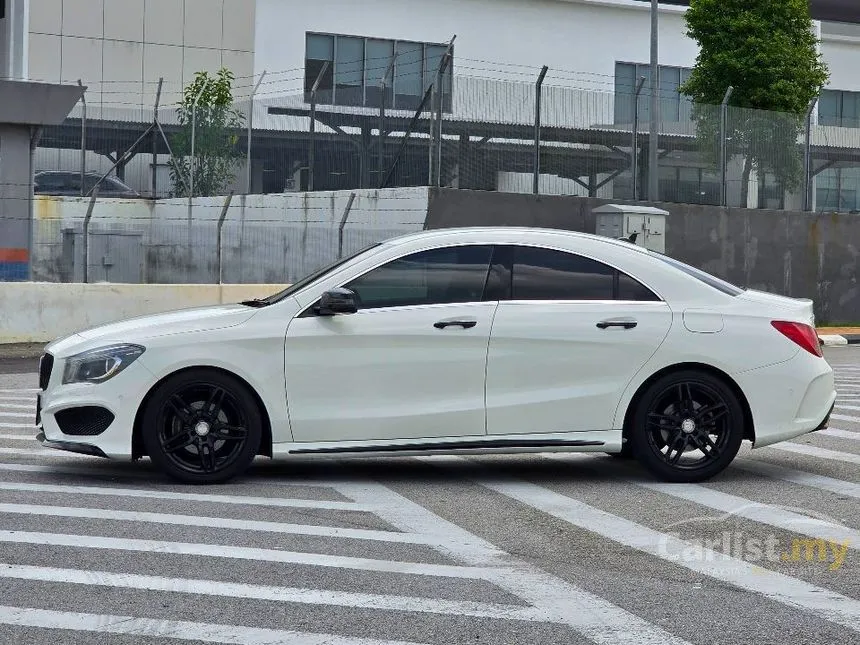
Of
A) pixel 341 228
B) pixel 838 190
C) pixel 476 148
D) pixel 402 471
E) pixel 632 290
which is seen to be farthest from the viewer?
pixel 838 190

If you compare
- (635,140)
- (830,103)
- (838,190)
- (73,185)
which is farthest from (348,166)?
(830,103)

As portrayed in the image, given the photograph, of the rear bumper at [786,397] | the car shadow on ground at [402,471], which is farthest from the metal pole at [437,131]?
the rear bumper at [786,397]

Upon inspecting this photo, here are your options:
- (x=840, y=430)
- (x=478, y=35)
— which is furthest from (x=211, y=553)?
(x=478, y=35)

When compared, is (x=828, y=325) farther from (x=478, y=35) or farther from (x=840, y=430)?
(x=478, y=35)

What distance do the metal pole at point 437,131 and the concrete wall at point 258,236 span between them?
39cm

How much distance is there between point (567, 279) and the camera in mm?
9781

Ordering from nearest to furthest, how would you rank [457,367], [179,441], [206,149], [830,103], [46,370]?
1. [179,441]
2. [457,367]
3. [46,370]
4. [206,149]
5. [830,103]

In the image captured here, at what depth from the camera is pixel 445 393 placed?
9.48m

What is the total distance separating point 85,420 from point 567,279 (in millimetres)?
3080

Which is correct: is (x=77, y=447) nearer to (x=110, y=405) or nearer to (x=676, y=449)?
(x=110, y=405)

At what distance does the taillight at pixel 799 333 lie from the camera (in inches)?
388

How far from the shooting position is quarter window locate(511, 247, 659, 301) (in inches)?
383

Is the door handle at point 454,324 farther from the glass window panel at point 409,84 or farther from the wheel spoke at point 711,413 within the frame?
the glass window panel at point 409,84

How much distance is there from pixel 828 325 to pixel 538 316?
76.0ft
